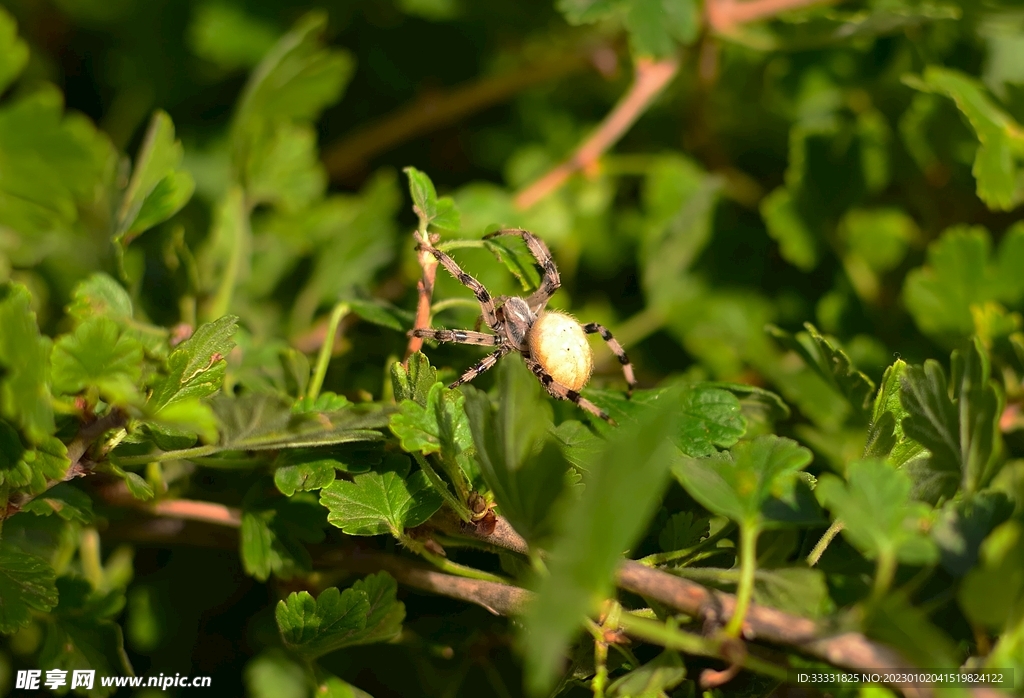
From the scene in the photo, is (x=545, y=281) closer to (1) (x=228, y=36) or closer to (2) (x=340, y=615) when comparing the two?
(2) (x=340, y=615)

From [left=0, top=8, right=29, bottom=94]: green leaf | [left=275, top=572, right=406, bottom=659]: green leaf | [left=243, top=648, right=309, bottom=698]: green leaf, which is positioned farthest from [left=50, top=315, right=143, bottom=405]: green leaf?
[left=0, top=8, right=29, bottom=94]: green leaf

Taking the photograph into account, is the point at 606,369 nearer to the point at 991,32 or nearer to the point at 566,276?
the point at 566,276

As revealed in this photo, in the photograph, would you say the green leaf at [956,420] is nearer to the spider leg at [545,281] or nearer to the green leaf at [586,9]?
the spider leg at [545,281]

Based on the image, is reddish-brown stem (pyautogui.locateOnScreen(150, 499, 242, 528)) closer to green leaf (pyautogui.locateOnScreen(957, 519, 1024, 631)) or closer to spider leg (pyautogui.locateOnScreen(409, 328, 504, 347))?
spider leg (pyautogui.locateOnScreen(409, 328, 504, 347))

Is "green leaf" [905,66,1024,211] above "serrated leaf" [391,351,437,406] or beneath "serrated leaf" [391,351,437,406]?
above

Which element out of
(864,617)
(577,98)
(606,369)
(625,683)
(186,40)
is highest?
(186,40)

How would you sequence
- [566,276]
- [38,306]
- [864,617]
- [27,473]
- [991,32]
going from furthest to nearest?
1. [566,276]
2. [991,32]
3. [38,306]
4. [27,473]
5. [864,617]

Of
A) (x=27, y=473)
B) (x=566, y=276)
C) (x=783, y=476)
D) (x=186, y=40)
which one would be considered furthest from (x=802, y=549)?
(x=186, y=40)
